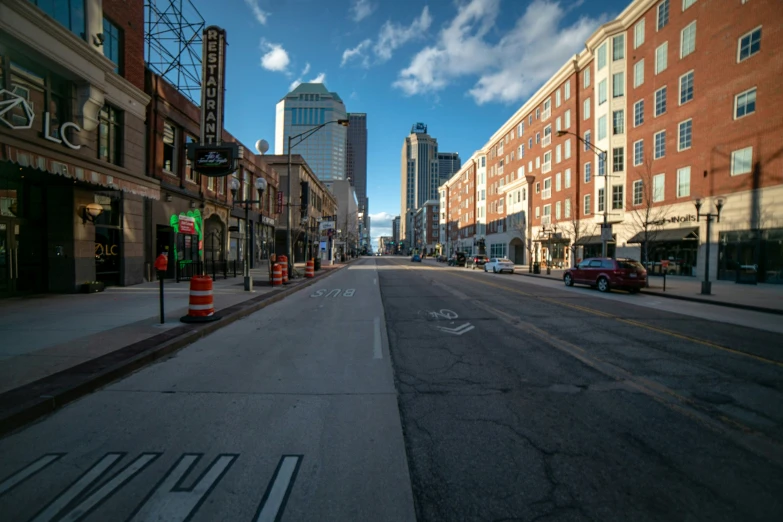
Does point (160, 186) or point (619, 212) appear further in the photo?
point (619, 212)

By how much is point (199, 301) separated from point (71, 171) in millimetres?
5791

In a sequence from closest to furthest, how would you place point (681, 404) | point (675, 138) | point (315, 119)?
point (681, 404), point (675, 138), point (315, 119)

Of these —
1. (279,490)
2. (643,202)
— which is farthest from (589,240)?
(279,490)

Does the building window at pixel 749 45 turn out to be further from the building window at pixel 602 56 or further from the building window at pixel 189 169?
the building window at pixel 189 169

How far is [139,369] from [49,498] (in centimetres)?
336

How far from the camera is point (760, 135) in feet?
69.1

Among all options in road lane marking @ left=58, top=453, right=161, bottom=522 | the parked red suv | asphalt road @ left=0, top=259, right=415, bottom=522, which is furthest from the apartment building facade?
road lane marking @ left=58, top=453, right=161, bottom=522

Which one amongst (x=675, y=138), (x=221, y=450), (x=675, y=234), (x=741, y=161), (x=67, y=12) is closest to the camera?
(x=221, y=450)

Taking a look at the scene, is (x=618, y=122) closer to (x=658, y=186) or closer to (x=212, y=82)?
(x=658, y=186)

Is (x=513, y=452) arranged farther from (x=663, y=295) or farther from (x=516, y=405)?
(x=663, y=295)

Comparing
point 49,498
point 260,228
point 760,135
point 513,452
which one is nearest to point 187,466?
point 49,498

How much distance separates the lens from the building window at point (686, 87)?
2583cm

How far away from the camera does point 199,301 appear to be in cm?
897

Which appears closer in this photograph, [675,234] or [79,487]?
[79,487]
